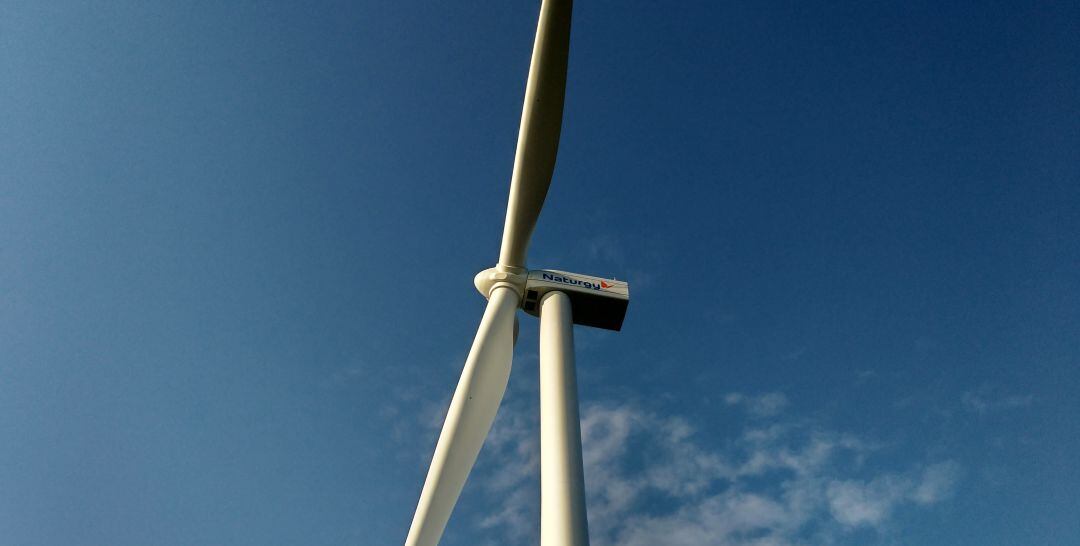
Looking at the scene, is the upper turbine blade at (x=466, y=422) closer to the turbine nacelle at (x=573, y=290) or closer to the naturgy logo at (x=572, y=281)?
the turbine nacelle at (x=573, y=290)

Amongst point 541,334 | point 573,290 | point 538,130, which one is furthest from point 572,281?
point 538,130

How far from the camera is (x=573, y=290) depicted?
15.8m

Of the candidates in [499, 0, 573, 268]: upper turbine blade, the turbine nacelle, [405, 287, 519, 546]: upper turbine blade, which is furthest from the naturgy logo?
[405, 287, 519, 546]: upper turbine blade

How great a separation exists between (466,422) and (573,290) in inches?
169

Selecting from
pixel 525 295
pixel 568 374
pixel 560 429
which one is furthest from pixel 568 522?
pixel 525 295

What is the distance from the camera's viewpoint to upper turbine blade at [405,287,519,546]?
473 inches

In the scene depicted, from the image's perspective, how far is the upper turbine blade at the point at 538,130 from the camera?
1315 centimetres

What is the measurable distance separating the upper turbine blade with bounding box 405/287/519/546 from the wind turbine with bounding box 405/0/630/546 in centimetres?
2

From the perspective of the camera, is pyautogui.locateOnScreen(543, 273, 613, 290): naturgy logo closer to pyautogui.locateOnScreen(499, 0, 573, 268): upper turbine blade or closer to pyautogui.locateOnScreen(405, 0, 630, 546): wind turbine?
pyautogui.locateOnScreen(405, 0, 630, 546): wind turbine

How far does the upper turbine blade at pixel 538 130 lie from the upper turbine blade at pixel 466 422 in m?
2.00

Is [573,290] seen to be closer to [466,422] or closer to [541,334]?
[541,334]

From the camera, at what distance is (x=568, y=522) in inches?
364

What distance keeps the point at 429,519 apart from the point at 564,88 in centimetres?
821

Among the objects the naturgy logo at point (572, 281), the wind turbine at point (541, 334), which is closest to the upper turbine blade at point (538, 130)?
the wind turbine at point (541, 334)
